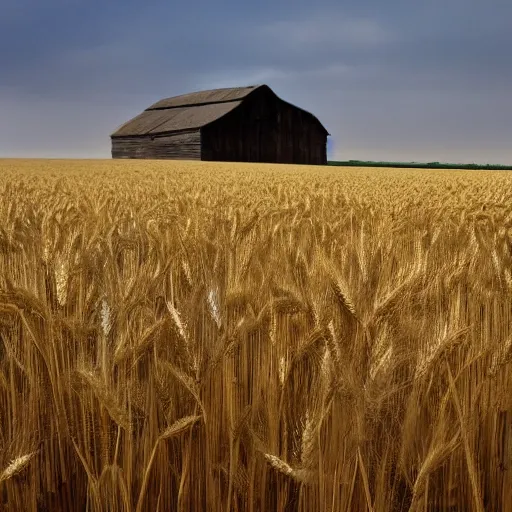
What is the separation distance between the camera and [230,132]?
3441 cm

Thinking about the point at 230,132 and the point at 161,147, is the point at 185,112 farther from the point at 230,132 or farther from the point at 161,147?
the point at 230,132

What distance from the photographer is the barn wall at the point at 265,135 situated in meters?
33.9

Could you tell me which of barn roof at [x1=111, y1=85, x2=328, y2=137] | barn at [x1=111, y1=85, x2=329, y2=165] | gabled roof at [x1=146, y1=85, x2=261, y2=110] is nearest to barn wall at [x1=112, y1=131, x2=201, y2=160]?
barn at [x1=111, y1=85, x2=329, y2=165]

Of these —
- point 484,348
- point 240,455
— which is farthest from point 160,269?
point 484,348

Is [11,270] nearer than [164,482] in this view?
No

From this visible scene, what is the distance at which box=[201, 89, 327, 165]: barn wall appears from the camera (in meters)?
33.9

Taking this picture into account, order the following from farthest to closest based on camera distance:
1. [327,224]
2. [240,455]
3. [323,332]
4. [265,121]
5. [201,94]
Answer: [201,94], [265,121], [327,224], [240,455], [323,332]

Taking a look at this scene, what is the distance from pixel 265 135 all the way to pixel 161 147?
6.11 meters

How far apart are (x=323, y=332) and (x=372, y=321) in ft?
0.67

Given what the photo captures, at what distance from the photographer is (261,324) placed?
1450mm

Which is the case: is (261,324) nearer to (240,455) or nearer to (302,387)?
(302,387)

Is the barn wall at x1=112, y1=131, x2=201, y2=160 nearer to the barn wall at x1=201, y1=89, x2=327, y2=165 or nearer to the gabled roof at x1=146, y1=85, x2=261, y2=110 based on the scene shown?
the barn wall at x1=201, y1=89, x2=327, y2=165

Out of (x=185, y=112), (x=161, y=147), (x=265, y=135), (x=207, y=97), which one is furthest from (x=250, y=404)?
(x=207, y=97)

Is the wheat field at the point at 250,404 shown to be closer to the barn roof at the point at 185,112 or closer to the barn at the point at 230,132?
the barn at the point at 230,132
